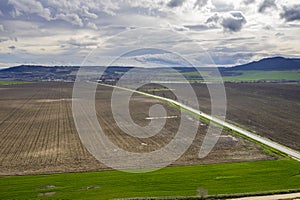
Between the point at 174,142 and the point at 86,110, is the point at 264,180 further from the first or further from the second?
the point at 86,110

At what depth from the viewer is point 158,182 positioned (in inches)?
1099

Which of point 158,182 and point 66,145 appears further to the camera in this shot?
point 66,145

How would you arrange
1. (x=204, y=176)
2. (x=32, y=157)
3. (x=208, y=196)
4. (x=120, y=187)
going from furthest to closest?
1. (x=32, y=157)
2. (x=204, y=176)
3. (x=120, y=187)
4. (x=208, y=196)

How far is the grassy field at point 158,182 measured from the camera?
25.6 metres

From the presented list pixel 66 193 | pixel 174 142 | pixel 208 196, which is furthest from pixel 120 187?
pixel 174 142

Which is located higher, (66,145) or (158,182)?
(66,145)

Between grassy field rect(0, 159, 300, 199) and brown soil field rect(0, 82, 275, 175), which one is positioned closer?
grassy field rect(0, 159, 300, 199)

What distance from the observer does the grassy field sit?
25.6m

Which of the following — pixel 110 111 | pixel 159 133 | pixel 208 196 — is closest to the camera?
pixel 208 196

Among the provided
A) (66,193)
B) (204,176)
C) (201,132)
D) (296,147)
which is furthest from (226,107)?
(66,193)

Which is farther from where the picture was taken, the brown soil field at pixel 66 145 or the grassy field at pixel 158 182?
the brown soil field at pixel 66 145

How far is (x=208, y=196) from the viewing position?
979 inches

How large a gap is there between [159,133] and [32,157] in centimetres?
1731

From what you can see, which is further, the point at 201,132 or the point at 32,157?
the point at 201,132
